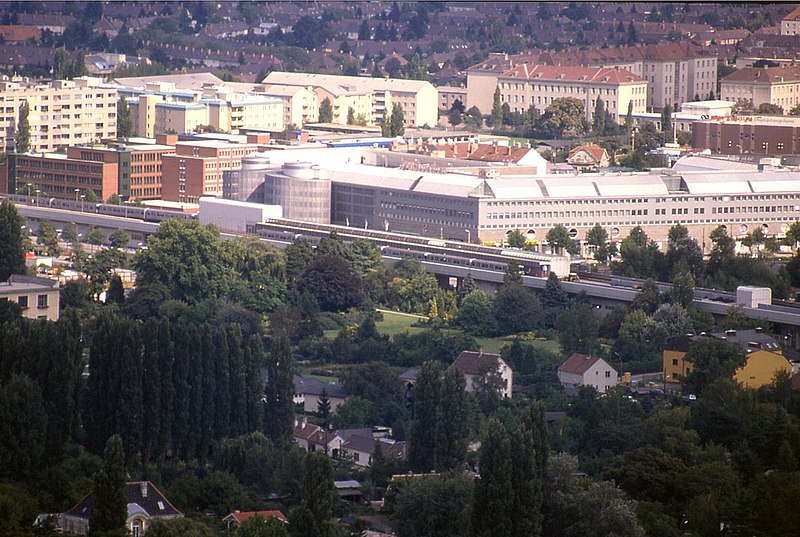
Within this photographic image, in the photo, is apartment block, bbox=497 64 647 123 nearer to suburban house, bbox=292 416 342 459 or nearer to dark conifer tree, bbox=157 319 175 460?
suburban house, bbox=292 416 342 459

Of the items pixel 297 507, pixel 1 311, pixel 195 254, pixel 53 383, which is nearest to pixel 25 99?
pixel 195 254

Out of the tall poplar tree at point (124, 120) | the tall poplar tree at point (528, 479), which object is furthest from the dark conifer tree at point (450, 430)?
the tall poplar tree at point (124, 120)

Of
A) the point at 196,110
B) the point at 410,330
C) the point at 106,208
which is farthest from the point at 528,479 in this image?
the point at 196,110

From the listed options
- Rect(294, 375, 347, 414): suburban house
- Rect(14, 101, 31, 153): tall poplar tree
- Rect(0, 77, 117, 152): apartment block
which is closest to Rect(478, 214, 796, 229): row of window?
Rect(14, 101, 31, 153): tall poplar tree

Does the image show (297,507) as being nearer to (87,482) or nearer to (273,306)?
(87,482)

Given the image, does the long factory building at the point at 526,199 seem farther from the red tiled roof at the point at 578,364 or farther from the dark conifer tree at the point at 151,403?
the dark conifer tree at the point at 151,403
